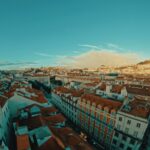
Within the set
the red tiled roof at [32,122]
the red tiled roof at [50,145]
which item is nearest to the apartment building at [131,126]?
the red tiled roof at [50,145]

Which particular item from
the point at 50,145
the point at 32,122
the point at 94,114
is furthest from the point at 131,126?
the point at 32,122

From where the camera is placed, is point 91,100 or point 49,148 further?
point 91,100

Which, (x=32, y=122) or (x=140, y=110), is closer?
(x=32, y=122)

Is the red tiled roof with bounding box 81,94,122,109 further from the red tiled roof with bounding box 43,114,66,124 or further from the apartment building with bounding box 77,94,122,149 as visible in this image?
the red tiled roof with bounding box 43,114,66,124

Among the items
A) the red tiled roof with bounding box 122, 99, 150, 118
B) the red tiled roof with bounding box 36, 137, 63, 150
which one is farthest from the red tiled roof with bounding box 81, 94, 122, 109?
the red tiled roof with bounding box 36, 137, 63, 150

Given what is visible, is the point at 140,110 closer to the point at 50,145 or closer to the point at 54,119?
the point at 54,119

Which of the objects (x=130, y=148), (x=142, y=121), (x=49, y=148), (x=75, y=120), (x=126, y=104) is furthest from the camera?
(x=75, y=120)

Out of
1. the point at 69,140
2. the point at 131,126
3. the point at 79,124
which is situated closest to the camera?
the point at 69,140

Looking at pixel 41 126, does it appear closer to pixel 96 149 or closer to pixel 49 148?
pixel 49 148

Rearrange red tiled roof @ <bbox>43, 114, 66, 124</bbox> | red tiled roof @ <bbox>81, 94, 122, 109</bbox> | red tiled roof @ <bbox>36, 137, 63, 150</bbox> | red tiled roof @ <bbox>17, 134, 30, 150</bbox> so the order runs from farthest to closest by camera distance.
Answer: red tiled roof @ <bbox>81, 94, 122, 109</bbox> → red tiled roof @ <bbox>43, 114, 66, 124</bbox> → red tiled roof @ <bbox>36, 137, 63, 150</bbox> → red tiled roof @ <bbox>17, 134, 30, 150</bbox>

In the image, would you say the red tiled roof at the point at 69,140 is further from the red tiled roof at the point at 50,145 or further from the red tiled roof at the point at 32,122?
the red tiled roof at the point at 32,122

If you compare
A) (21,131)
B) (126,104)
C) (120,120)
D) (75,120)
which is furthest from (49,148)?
(75,120)
